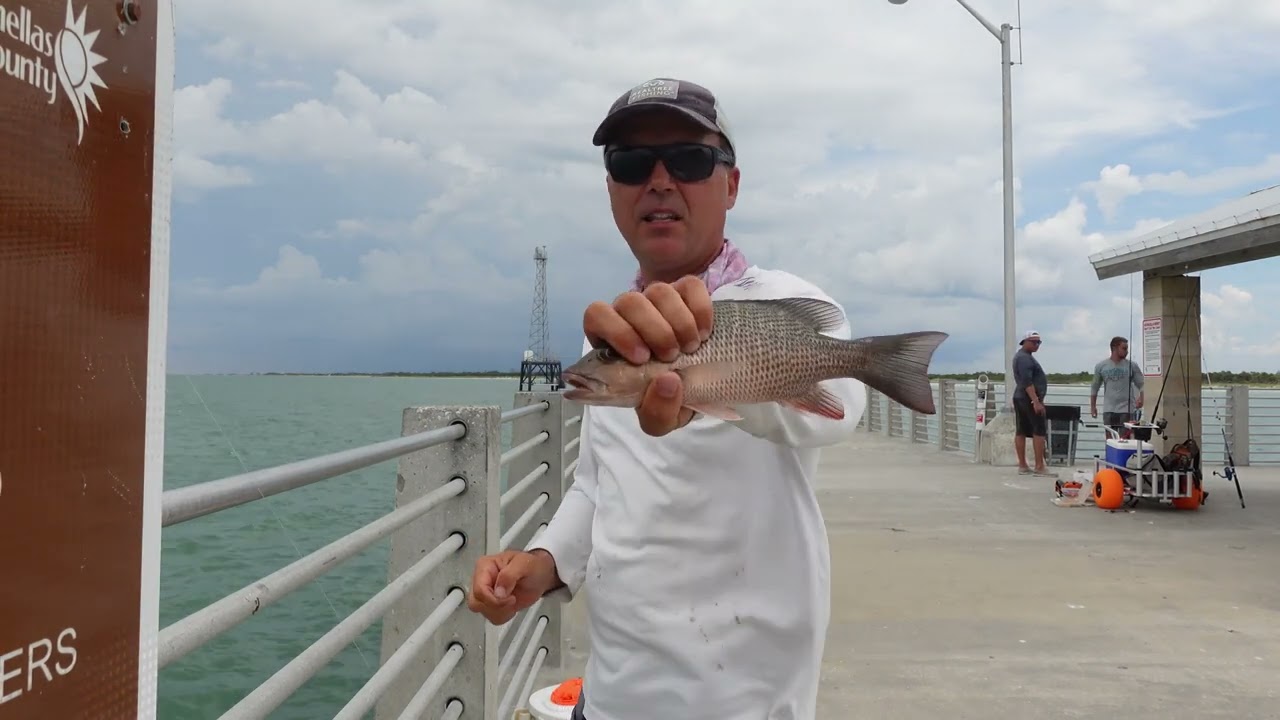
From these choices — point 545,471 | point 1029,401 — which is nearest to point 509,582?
point 545,471

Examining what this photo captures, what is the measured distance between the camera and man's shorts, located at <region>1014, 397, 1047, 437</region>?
12.4m

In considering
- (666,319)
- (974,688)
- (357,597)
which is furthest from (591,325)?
(357,597)

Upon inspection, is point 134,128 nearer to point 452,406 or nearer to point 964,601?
point 452,406

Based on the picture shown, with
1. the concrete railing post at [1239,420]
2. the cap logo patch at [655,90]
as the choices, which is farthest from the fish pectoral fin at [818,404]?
the concrete railing post at [1239,420]

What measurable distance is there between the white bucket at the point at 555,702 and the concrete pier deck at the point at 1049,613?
1.23 m

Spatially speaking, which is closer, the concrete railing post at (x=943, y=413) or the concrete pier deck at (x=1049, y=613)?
the concrete pier deck at (x=1049, y=613)

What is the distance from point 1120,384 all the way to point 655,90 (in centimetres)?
1226

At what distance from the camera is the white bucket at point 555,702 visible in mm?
3387

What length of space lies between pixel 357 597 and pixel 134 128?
28.2 feet

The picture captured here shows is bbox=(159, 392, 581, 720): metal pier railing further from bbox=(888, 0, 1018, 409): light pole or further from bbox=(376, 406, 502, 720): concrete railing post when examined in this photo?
bbox=(888, 0, 1018, 409): light pole

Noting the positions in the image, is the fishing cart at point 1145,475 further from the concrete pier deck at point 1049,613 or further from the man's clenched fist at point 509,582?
the man's clenched fist at point 509,582

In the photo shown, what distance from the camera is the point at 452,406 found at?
2904mm

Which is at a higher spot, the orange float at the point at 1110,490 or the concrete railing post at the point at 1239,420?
the concrete railing post at the point at 1239,420

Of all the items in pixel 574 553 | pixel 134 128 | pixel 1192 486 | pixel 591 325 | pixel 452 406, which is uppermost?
pixel 134 128
